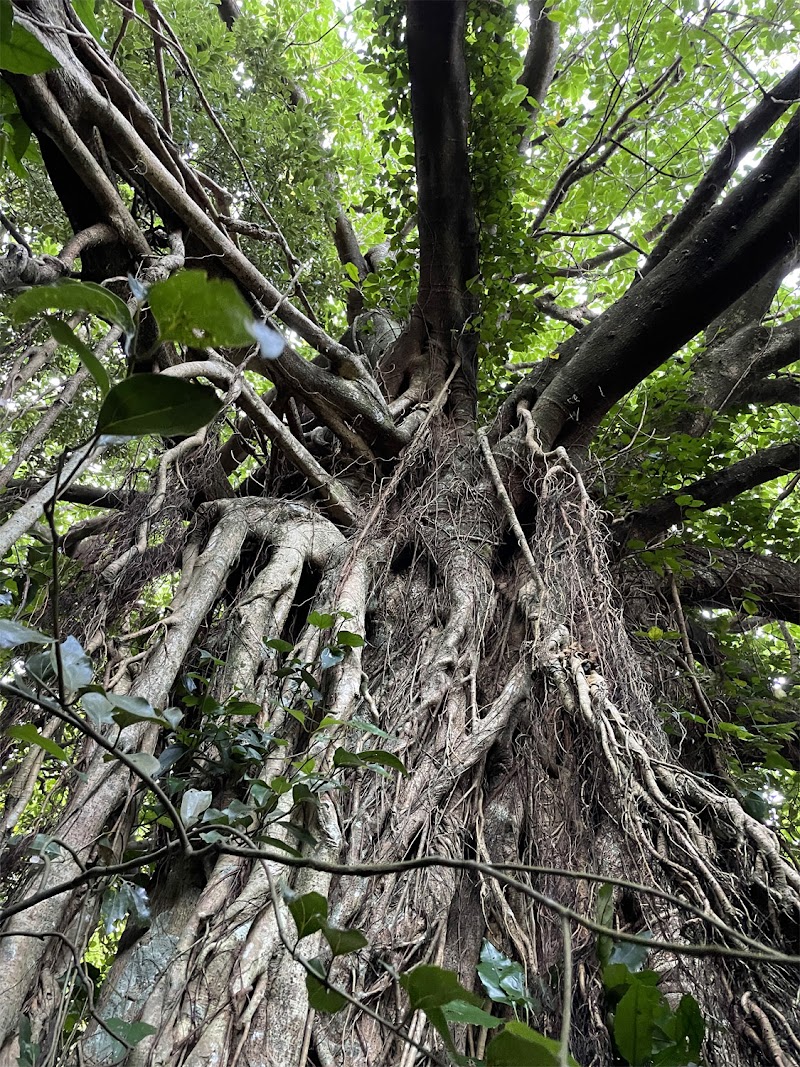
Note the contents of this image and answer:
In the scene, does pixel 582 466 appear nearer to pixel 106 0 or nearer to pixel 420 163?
pixel 420 163

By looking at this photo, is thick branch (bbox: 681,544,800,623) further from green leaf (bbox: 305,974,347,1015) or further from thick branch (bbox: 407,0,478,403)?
green leaf (bbox: 305,974,347,1015)

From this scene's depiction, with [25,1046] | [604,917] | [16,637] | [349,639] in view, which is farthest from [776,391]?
[25,1046]

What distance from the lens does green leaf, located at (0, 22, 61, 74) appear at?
71cm

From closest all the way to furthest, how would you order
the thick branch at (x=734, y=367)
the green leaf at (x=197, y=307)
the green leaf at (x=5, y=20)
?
the green leaf at (x=197, y=307)
the green leaf at (x=5, y=20)
the thick branch at (x=734, y=367)

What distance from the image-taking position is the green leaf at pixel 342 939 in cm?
61

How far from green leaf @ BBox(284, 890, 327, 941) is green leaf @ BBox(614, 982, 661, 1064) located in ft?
1.13

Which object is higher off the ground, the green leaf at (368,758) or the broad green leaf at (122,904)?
the broad green leaf at (122,904)

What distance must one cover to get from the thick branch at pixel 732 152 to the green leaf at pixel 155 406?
80.2 inches

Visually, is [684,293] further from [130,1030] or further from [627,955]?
[130,1030]

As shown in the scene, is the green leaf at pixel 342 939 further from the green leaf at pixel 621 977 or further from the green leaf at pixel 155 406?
the green leaf at pixel 155 406

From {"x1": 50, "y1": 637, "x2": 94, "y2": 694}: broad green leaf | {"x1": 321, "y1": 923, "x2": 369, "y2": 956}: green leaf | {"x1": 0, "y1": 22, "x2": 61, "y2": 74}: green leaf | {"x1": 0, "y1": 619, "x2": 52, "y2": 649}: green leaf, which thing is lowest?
{"x1": 321, "y1": 923, "x2": 369, "y2": 956}: green leaf

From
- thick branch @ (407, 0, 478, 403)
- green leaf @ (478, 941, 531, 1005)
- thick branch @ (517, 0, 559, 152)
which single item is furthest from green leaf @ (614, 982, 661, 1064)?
thick branch @ (517, 0, 559, 152)

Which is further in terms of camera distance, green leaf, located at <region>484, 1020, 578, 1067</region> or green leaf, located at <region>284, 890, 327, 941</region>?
green leaf, located at <region>284, 890, 327, 941</region>

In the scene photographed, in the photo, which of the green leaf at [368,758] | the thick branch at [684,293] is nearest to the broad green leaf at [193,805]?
the green leaf at [368,758]
